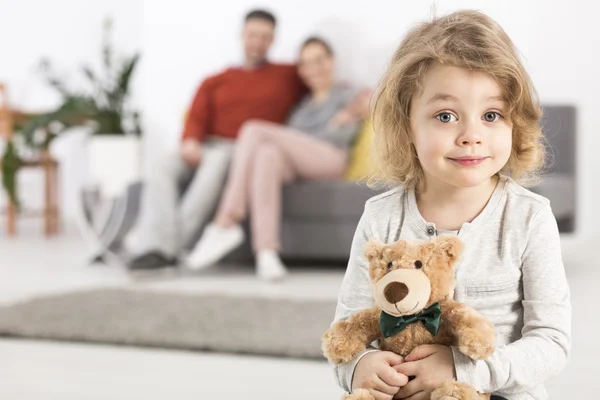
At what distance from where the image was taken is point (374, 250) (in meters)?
0.92

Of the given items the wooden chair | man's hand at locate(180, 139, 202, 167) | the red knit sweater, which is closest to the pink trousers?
man's hand at locate(180, 139, 202, 167)

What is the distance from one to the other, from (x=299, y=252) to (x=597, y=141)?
185 cm

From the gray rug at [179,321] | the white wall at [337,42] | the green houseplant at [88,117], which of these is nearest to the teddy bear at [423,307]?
the gray rug at [179,321]

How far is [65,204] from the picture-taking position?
5.88m

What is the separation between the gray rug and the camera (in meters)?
2.04

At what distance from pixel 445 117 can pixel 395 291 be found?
0.22 meters

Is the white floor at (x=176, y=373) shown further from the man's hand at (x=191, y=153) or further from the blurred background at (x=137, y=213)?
the man's hand at (x=191, y=153)

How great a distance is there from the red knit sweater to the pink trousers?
1.28 ft

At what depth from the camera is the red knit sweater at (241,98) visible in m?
3.72

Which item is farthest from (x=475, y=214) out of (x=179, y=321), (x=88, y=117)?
(x=88, y=117)

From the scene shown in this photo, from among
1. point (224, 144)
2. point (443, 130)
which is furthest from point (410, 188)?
point (224, 144)

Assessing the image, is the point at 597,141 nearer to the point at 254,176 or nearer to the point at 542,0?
the point at 542,0

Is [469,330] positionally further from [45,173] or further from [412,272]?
[45,173]

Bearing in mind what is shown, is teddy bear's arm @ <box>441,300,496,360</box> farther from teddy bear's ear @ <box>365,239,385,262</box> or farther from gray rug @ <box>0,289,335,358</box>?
gray rug @ <box>0,289,335,358</box>
